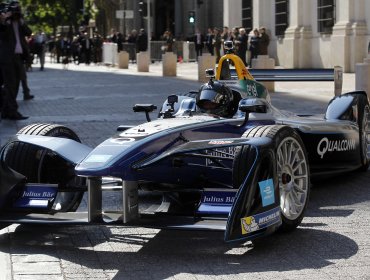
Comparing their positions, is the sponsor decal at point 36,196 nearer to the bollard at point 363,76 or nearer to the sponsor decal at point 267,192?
the sponsor decal at point 267,192

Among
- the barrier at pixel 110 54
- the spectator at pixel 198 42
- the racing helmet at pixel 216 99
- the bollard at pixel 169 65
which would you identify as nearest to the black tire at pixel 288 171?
the racing helmet at pixel 216 99

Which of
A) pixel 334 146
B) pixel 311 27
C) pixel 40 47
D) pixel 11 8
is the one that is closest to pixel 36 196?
pixel 334 146

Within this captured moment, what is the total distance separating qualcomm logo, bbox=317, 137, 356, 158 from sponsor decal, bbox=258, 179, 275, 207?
2.33 m

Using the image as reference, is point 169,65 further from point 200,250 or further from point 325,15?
point 200,250

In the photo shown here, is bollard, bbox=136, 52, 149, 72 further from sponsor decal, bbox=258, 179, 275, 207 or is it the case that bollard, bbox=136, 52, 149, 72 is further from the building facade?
sponsor decal, bbox=258, 179, 275, 207

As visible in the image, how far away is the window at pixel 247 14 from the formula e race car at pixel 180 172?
114ft

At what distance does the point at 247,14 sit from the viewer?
43250 mm

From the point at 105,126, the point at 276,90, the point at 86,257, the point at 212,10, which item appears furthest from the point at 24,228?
the point at 212,10

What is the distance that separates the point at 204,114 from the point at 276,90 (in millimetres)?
15509

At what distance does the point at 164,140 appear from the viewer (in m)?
6.61

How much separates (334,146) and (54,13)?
66588mm

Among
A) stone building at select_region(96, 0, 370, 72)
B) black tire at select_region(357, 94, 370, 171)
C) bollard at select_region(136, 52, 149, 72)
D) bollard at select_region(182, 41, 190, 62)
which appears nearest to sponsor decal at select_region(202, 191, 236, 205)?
black tire at select_region(357, 94, 370, 171)

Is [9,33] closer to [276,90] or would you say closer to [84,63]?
[276,90]

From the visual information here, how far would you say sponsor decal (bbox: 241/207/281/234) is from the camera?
5930 millimetres
